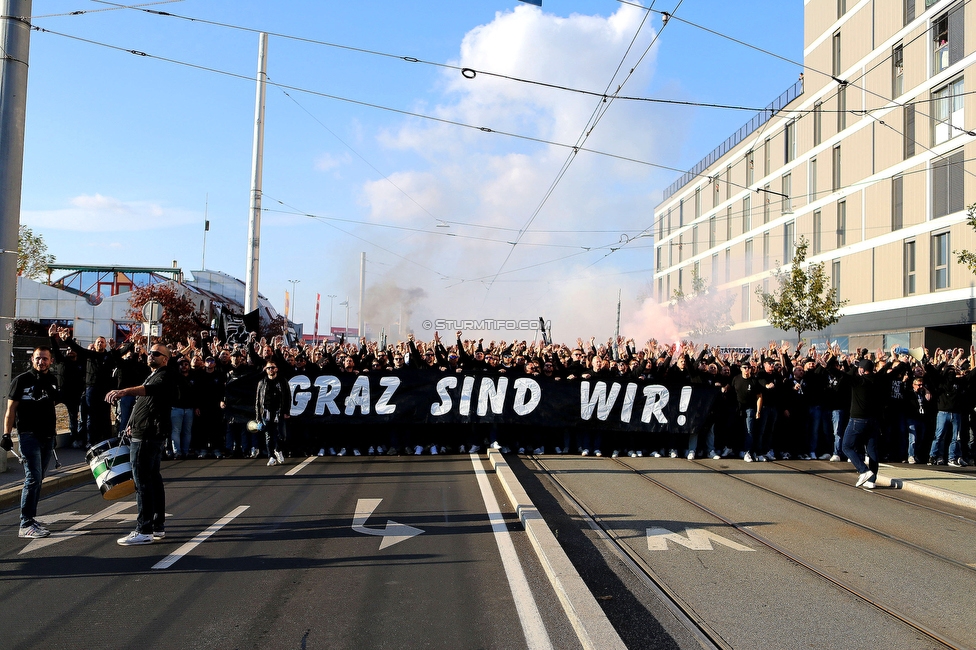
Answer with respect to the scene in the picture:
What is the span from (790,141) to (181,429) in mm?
42666

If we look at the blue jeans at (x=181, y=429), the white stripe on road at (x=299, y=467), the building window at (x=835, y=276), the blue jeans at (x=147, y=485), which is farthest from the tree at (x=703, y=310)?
the blue jeans at (x=147, y=485)

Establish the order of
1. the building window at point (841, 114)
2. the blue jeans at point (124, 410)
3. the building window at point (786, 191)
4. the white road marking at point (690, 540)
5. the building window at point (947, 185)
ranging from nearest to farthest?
the white road marking at point (690, 540)
the blue jeans at point (124, 410)
the building window at point (947, 185)
the building window at point (841, 114)
the building window at point (786, 191)

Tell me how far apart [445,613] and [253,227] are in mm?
16868

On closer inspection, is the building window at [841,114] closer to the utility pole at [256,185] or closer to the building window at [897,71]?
the building window at [897,71]

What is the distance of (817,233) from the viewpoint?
4181cm

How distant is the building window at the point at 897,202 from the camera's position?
33406 millimetres

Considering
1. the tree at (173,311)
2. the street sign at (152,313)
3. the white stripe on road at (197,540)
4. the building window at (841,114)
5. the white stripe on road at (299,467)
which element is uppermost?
the building window at (841,114)

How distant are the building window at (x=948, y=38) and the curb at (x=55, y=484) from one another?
107 feet

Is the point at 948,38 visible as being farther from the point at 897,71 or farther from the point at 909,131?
the point at 909,131

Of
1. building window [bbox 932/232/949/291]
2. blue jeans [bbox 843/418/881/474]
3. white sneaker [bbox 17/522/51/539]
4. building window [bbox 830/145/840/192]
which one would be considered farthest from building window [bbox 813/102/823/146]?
white sneaker [bbox 17/522/51/539]

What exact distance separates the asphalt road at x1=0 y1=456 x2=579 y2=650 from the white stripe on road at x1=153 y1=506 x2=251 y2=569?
0.03 metres

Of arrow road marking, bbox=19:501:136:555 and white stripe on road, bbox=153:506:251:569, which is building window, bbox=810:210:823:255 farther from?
arrow road marking, bbox=19:501:136:555

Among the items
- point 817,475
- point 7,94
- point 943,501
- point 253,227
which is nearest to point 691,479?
point 817,475

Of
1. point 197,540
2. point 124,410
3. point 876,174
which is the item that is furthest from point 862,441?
point 876,174
